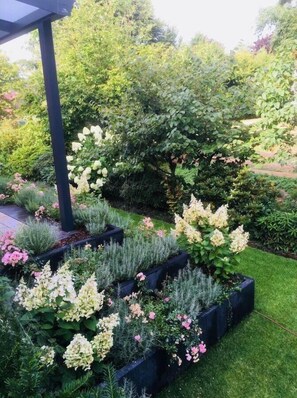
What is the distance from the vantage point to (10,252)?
248 centimetres

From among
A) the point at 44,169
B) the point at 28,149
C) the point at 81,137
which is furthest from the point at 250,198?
the point at 28,149

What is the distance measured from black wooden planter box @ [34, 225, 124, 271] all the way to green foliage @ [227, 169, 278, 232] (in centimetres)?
176

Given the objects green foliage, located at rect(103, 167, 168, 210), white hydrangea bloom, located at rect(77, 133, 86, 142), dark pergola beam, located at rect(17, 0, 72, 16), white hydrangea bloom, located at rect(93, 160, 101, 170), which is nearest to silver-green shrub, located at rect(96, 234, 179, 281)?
dark pergola beam, located at rect(17, 0, 72, 16)

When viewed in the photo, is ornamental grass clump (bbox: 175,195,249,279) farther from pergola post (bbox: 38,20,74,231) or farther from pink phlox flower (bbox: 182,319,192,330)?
pergola post (bbox: 38,20,74,231)

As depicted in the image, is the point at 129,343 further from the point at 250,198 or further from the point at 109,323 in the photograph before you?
the point at 250,198

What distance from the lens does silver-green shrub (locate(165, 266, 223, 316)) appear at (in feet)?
7.63

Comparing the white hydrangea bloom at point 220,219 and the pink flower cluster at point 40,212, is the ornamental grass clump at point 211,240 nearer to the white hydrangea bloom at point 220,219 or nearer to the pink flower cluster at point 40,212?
the white hydrangea bloom at point 220,219

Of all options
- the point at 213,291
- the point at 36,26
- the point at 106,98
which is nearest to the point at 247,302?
the point at 213,291

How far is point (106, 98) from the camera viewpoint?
24.0ft

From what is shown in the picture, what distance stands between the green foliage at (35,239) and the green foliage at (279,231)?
112 inches

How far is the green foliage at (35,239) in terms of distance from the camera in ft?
8.56

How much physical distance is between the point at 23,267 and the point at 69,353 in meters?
1.03

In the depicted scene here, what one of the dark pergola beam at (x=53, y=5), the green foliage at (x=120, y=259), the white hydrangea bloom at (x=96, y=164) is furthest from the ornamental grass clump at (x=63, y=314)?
the white hydrangea bloom at (x=96, y=164)

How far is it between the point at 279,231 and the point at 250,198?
61 centimetres
